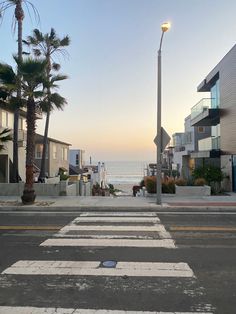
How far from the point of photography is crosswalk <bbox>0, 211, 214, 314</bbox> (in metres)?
5.68

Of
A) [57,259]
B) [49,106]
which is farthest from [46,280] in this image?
[49,106]

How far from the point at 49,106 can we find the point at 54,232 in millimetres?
Result: 8728

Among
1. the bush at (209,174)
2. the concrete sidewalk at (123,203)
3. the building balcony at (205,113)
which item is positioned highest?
the building balcony at (205,113)

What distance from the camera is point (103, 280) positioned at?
6.85 meters

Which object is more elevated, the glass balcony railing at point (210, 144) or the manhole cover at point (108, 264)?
the glass balcony railing at point (210, 144)

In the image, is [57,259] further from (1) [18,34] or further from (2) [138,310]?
(1) [18,34]

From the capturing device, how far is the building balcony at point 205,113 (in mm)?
33875

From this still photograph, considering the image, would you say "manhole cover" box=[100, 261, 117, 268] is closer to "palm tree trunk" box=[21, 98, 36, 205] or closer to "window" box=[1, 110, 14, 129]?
"palm tree trunk" box=[21, 98, 36, 205]

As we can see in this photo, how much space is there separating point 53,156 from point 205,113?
1926 centimetres

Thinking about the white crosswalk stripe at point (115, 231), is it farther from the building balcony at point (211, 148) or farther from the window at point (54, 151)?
the window at point (54, 151)

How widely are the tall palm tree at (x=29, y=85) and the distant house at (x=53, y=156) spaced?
2556cm

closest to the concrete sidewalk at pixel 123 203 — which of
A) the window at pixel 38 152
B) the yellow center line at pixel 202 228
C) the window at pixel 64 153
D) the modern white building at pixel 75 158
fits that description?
the yellow center line at pixel 202 228

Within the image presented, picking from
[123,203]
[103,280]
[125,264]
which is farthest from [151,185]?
[103,280]

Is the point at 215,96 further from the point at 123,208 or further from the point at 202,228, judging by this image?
the point at 202,228
